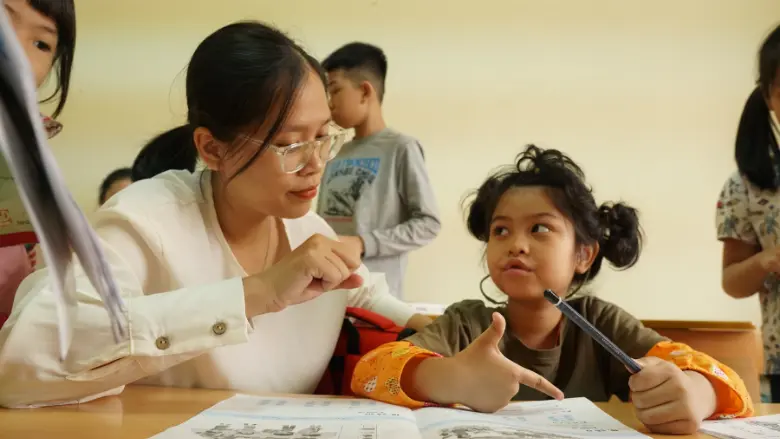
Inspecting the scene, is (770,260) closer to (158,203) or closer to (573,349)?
(573,349)

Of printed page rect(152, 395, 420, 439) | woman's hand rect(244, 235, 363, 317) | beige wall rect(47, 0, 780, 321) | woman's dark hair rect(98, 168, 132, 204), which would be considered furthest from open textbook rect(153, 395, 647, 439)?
beige wall rect(47, 0, 780, 321)

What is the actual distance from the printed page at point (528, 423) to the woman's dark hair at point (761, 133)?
2.52 ft

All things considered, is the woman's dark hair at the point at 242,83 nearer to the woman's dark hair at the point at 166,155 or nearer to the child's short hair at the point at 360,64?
the woman's dark hair at the point at 166,155

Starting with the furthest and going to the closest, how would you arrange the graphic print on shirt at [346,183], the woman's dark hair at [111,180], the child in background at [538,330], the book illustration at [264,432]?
1. the woman's dark hair at [111,180]
2. the graphic print on shirt at [346,183]
3. the child in background at [538,330]
4. the book illustration at [264,432]

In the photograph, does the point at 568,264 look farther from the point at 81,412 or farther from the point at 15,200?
the point at 15,200

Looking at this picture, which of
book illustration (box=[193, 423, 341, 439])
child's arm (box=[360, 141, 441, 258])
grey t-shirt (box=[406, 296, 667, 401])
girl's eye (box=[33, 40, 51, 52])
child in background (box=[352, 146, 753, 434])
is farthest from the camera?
child's arm (box=[360, 141, 441, 258])

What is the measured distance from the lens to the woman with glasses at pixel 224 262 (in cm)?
67

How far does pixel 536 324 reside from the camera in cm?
107

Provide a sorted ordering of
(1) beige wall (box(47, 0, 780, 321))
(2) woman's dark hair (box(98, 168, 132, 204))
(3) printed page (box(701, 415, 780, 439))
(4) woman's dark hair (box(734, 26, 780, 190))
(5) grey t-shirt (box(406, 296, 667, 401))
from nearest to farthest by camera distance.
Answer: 1. (3) printed page (box(701, 415, 780, 439))
2. (5) grey t-shirt (box(406, 296, 667, 401))
3. (4) woman's dark hair (box(734, 26, 780, 190))
4. (2) woman's dark hair (box(98, 168, 132, 204))
5. (1) beige wall (box(47, 0, 780, 321))

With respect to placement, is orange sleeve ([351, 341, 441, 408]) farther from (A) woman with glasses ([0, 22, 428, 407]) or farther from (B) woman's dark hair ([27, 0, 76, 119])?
(B) woman's dark hair ([27, 0, 76, 119])

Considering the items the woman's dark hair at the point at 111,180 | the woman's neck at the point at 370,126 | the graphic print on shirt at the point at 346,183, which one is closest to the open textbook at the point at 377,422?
the graphic print on shirt at the point at 346,183

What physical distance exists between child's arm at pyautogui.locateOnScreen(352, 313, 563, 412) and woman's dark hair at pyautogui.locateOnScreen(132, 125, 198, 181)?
0.55m

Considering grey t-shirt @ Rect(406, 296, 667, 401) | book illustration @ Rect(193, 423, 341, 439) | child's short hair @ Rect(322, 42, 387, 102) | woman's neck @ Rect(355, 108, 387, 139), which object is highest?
child's short hair @ Rect(322, 42, 387, 102)

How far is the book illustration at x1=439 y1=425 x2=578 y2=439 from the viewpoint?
22.7 inches
